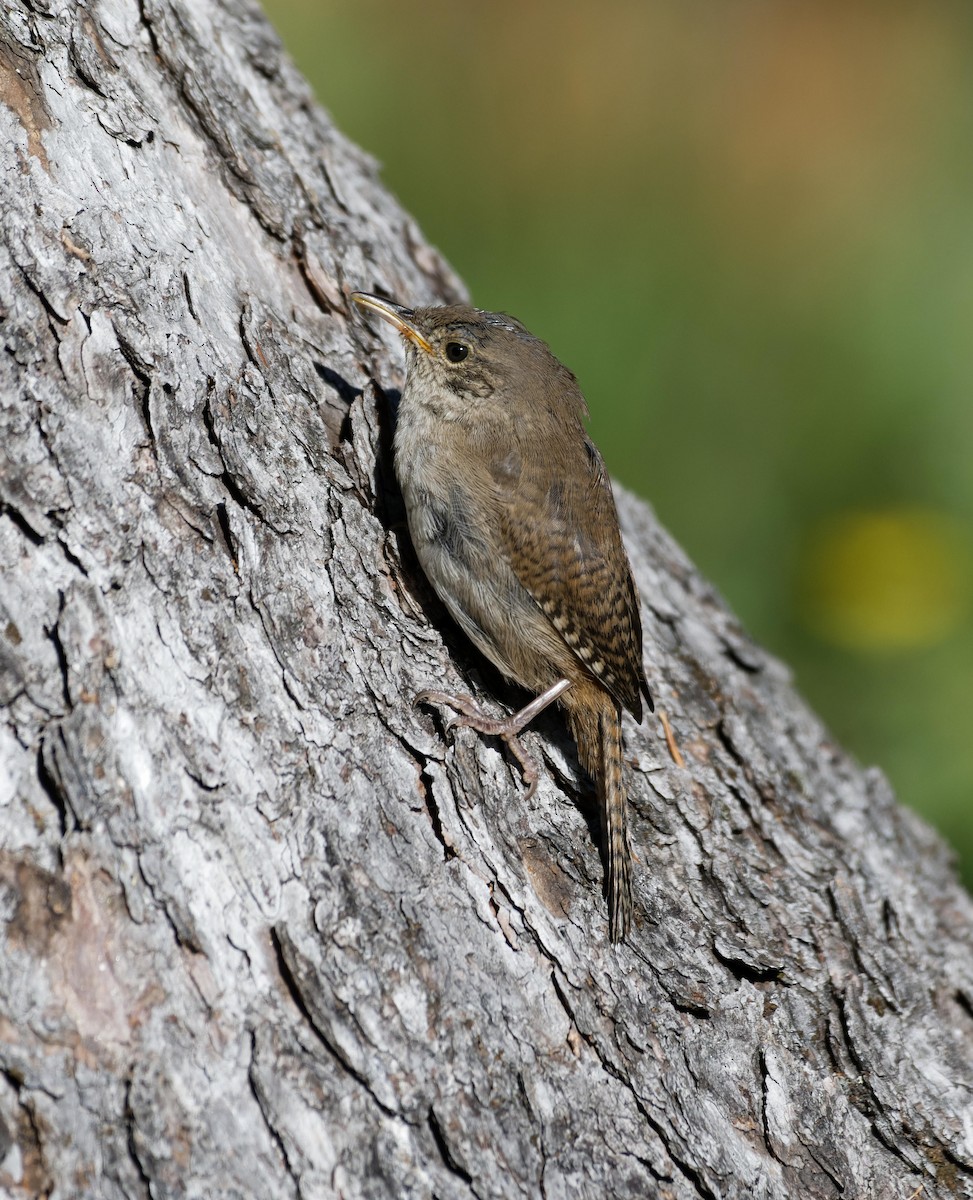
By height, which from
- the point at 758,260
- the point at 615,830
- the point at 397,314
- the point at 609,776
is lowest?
the point at 615,830

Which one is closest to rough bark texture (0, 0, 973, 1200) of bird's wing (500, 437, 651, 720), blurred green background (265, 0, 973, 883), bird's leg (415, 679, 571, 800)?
bird's leg (415, 679, 571, 800)

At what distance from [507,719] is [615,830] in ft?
1.42

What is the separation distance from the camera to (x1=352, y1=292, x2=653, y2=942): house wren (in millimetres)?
3158

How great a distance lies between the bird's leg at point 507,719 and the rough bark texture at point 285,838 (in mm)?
55

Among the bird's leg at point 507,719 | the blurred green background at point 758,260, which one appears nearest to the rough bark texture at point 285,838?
the bird's leg at point 507,719

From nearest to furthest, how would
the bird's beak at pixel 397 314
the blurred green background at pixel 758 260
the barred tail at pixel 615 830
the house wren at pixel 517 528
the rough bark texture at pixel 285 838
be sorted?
the rough bark texture at pixel 285 838, the barred tail at pixel 615 830, the house wren at pixel 517 528, the bird's beak at pixel 397 314, the blurred green background at pixel 758 260

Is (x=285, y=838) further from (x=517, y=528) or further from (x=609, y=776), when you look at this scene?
(x=517, y=528)

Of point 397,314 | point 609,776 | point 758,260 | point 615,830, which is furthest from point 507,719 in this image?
point 758,260

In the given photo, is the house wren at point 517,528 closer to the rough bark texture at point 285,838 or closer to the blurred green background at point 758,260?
the rough bark texture at point 285,838

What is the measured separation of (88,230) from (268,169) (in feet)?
2.93

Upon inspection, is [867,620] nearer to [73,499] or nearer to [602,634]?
[602,634]

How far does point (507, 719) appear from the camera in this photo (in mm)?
3084

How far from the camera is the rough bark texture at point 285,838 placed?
7.24ft

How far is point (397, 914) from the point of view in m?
2.46
